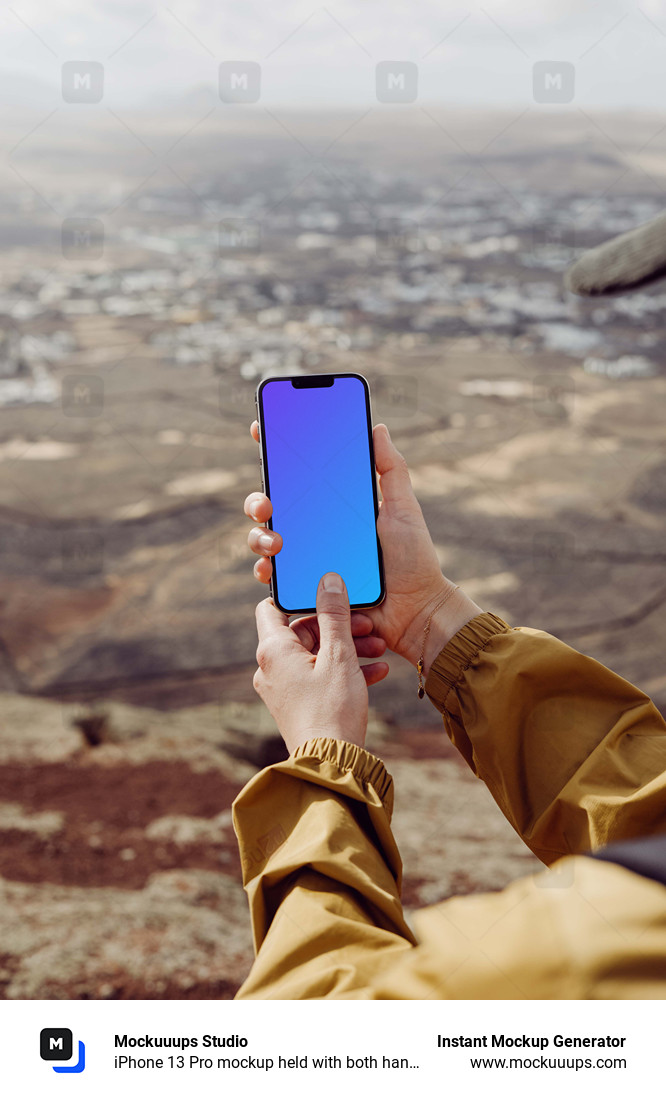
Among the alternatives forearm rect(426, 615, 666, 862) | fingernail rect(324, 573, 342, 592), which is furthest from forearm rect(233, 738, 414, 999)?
fingernail rect(324, 573, 342, 592)

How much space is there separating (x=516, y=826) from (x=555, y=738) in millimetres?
120

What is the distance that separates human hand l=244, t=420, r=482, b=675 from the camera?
125cm

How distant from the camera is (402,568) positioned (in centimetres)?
132

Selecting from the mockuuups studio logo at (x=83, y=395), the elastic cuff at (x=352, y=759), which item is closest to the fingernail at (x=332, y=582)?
the elastic cuff at (x=352, y=759)

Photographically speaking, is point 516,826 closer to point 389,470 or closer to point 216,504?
point 389,470

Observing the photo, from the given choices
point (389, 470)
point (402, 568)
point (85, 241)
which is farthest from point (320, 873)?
point (85, 241)

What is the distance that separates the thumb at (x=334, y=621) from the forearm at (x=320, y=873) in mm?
176

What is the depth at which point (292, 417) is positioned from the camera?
4.37 feet

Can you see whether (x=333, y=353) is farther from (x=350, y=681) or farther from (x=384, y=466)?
(x=350, y=681)
